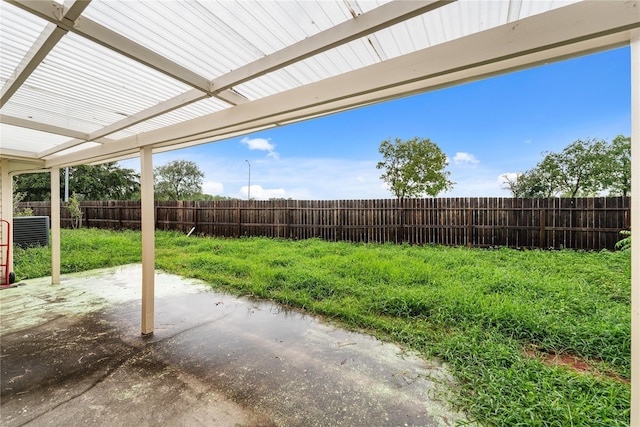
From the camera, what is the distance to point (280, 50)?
1.37 meters

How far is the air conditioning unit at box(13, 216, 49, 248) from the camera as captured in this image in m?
6.02

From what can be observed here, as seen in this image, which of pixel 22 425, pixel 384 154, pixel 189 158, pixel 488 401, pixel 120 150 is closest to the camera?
pixel 22 425

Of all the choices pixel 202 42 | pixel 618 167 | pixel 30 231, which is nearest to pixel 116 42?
pixel 202 42

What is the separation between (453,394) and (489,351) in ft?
2.05

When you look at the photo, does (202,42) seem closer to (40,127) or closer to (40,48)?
(40,48)

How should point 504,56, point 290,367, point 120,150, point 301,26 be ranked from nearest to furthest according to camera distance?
point 504,56
point 301,26
point 290,367
point 120,150

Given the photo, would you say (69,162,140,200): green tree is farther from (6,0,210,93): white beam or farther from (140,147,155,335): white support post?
(6,0,210,93): white beam

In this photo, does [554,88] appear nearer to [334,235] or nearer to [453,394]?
[334,235]

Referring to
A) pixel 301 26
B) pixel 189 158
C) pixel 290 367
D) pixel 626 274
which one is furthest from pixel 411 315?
pixel 189 158

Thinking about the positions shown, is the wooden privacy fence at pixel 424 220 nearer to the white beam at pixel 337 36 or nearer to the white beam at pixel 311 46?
the white beam at pixel 311 46

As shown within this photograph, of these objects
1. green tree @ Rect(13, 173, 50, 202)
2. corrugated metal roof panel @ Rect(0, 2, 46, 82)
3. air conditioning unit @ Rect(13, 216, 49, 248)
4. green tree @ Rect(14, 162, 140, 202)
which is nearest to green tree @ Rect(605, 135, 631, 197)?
corrugated metal roof panel @ Rect(0, 2, 46, 82)

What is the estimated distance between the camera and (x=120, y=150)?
2887 millimetres

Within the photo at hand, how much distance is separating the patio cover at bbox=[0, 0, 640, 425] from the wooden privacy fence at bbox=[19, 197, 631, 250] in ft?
20.0

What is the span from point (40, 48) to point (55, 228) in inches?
163
